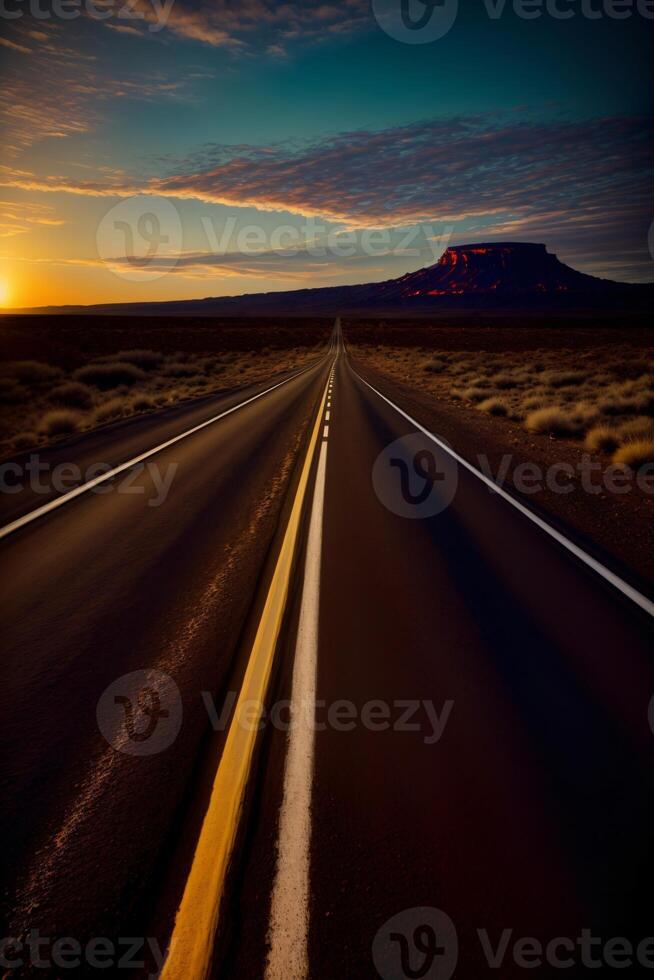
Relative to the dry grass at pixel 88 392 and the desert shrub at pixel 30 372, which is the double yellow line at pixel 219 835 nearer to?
the dry grass at pixel 88 392

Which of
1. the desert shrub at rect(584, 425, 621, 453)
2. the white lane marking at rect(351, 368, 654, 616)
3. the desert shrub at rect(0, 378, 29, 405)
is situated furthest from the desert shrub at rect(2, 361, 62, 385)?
the desert shrub at rect(584, 425, 621, 453)

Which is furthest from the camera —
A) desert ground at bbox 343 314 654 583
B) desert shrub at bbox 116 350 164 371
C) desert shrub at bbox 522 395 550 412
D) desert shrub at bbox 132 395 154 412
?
desert shrub at bbox 116 350 164 371

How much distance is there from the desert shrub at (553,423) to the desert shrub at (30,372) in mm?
20863

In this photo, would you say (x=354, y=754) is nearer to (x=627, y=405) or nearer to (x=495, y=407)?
(x=627, y=405)

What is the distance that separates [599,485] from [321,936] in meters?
7.95

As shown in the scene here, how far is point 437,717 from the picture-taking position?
9.78ft

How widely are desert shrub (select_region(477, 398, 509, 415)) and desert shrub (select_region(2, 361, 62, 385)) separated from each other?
63.4ft

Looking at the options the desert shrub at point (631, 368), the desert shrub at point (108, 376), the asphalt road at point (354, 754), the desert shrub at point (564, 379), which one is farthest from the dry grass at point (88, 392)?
the desert shrub at point (631, 368)

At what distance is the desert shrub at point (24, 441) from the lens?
11.2 metres

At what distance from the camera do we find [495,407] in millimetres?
15492

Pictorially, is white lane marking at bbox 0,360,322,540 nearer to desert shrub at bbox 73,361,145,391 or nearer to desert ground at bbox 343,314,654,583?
desert ground at bbox 343,314,654,583

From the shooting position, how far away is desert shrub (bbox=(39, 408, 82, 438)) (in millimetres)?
12632

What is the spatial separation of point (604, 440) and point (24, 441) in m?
13.7

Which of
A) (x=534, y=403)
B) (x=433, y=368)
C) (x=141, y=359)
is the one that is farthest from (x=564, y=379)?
(x=141, y=359)
